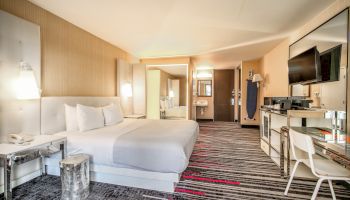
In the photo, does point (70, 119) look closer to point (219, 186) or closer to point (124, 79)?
point (124, 79)

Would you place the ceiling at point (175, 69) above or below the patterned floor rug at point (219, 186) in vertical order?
above

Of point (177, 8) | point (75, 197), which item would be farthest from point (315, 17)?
point (75, 197)

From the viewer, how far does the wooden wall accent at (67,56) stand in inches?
97.4

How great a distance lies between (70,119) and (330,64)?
4.12m

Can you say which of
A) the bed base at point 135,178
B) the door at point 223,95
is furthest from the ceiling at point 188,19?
the door at point 223,95

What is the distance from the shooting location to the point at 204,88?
8.09 metres

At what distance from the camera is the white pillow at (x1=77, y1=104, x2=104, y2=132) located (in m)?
2.68

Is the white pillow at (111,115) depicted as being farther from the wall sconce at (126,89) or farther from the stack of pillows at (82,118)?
the wall sconce at (126,89)

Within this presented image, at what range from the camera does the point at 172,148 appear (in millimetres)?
1962

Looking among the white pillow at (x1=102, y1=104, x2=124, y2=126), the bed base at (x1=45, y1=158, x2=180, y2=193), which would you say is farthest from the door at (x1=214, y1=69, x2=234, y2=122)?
the bed base at (x1=45, y1=158, x2=180, y2=193)

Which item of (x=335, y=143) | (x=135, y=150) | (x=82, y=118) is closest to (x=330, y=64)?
(x=335, y=143)

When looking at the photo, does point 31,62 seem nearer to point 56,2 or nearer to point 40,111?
point 40,111

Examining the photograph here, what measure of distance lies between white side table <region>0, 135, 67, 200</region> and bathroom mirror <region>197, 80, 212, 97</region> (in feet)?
21.6

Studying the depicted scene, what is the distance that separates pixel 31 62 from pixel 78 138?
1278 mm
